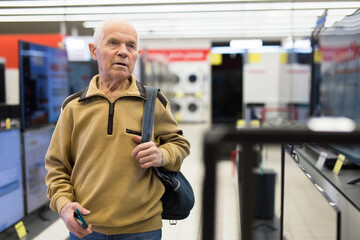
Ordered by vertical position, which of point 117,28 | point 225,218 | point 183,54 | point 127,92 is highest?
point 183,54

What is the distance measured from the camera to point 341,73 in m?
2.91

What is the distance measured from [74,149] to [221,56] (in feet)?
47.1

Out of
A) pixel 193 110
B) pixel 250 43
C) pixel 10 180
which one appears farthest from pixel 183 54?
pixel 10 180

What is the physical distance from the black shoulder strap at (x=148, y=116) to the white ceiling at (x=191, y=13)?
17.7 feet

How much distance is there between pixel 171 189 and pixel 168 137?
21 centimetres

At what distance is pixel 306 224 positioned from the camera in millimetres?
2381

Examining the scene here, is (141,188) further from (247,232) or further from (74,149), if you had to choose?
(247,232)

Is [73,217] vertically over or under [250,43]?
under

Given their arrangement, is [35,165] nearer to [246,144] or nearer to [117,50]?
[117,50]

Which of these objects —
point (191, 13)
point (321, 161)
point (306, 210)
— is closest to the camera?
point (306, 210)

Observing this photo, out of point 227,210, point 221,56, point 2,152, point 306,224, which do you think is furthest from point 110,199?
point 221,56

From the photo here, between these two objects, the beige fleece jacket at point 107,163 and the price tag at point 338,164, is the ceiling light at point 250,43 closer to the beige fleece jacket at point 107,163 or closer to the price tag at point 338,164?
the price tag at point 338,164

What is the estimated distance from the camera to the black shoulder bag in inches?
58.4

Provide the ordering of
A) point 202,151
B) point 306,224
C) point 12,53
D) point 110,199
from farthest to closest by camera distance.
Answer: point 12,53 < point 306,224 < point 110,199 < point 202,151
